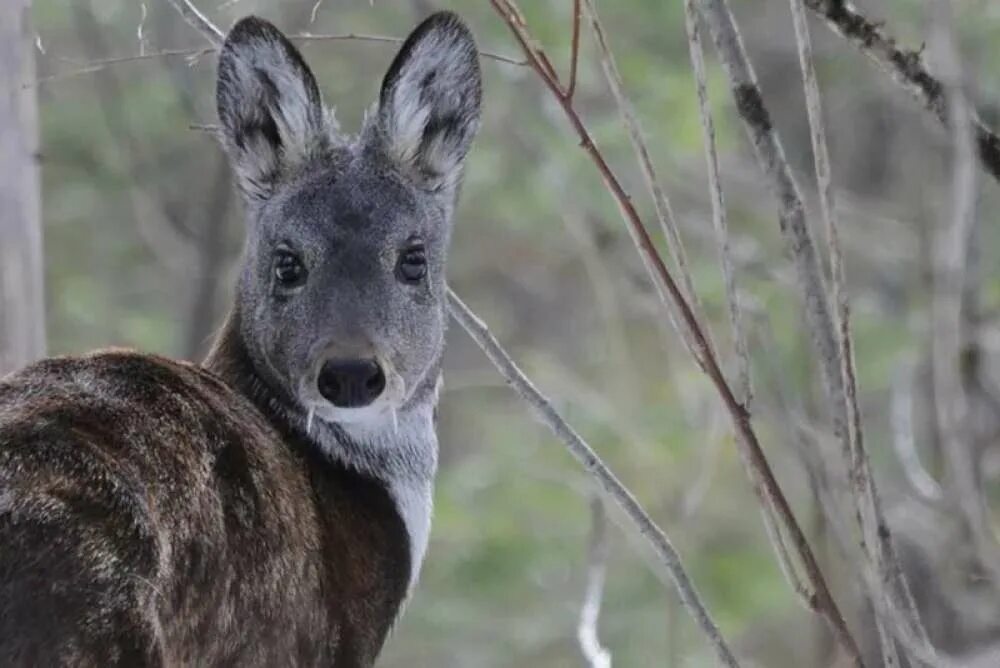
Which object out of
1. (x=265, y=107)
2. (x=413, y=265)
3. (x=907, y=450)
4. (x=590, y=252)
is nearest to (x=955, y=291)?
(x=413, y=265)

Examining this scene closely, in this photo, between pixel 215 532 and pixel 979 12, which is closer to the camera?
pixel 215 532

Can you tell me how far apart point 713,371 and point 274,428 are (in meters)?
1.61

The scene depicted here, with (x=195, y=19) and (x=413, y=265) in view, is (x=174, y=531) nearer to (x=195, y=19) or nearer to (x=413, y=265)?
(x=195, y=19)

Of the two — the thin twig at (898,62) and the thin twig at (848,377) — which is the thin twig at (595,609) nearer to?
the thin twig at (848,377)

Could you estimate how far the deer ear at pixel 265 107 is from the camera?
573cm

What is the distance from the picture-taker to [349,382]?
17.7ft

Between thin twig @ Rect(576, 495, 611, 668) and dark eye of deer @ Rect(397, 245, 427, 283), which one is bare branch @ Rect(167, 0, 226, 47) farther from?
thin twig @ Rect(576, 495, 611, 668)

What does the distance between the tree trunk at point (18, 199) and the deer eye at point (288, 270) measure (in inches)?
39.4

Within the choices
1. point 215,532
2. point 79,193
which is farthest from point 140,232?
point 215,532

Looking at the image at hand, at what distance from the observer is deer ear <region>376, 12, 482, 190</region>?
5.84 metres

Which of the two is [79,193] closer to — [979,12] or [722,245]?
[979,12]

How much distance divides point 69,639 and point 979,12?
7.63 meters

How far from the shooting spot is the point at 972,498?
4.36 metres

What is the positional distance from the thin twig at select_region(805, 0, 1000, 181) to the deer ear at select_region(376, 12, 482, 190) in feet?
5.20
